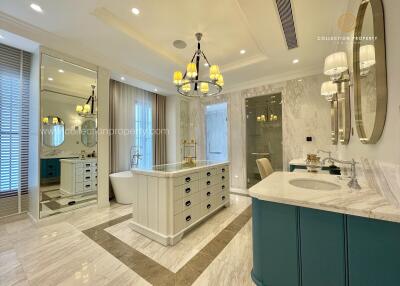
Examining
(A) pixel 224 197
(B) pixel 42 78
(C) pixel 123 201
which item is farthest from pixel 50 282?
(B) pixel 42 78

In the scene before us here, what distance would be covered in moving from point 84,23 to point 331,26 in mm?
3417

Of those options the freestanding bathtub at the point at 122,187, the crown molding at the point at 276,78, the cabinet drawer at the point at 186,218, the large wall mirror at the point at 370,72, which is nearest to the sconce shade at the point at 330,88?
the large wall mirror at the point at 370,72

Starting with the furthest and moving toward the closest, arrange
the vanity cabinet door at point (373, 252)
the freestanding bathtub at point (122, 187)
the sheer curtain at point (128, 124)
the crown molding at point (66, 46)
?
the sheer curtain at point (128, 124), the freestanding bathtub at point (122, 187), the crown molding at point (66, 46), the vanity cabinet door at point (373, 252)

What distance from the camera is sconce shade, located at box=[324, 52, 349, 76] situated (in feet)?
5.21

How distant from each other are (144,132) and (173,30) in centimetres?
269

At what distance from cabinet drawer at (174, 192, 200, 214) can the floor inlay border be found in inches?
20.3

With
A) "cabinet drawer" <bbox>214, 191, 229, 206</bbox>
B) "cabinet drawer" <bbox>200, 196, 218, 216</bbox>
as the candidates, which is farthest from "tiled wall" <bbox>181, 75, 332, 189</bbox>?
"cabinet drawer" <bbox>200, 196, 218, 216</bbox>

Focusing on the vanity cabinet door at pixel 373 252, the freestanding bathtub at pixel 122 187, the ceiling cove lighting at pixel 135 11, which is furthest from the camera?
the freestanding bathtub at pixel 122 187

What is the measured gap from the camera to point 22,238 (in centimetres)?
215

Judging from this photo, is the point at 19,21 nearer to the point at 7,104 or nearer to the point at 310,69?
the point at 7,104

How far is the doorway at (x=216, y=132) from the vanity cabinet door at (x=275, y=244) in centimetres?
373

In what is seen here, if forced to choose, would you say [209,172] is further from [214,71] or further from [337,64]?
[337,64]

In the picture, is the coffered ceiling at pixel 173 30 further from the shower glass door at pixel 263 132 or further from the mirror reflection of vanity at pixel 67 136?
the shower glass door at pixel 263 132

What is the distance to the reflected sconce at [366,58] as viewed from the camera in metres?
1.14
